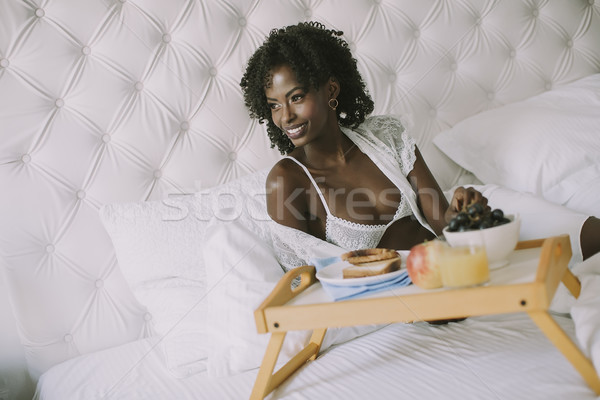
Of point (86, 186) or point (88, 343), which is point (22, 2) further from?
point (88, 343)

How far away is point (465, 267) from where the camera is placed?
77 cm

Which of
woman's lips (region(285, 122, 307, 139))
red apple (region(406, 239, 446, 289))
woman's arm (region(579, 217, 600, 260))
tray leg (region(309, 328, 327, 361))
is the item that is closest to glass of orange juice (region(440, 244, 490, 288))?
red apple (region(406, 239, 446, 289))

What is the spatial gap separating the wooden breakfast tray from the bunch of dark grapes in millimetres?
82

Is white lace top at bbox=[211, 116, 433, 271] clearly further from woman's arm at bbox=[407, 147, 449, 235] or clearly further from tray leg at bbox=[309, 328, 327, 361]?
tray leg at bbox=[309, 328, 327, 361]

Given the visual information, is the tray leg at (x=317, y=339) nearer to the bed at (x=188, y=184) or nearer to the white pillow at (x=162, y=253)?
the bed at (x=188, y=184)

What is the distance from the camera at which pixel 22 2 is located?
1317mm

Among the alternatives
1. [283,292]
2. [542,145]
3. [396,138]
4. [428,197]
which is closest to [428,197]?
[428,197]

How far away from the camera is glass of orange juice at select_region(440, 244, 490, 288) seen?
77cm

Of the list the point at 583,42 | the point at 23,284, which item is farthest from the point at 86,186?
the point at 583,42

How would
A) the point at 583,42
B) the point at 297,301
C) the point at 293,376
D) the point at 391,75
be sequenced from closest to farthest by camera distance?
the point at 297,301, the point at 293,376, the point at 391,75, the point at 583,42

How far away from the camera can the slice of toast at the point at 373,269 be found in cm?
88

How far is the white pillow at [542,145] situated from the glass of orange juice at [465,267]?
72 centimetres

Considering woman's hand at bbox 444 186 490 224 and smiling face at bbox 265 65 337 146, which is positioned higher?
smiling face at bbox 265 65 337 146

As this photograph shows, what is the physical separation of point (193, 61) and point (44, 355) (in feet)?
2.97
